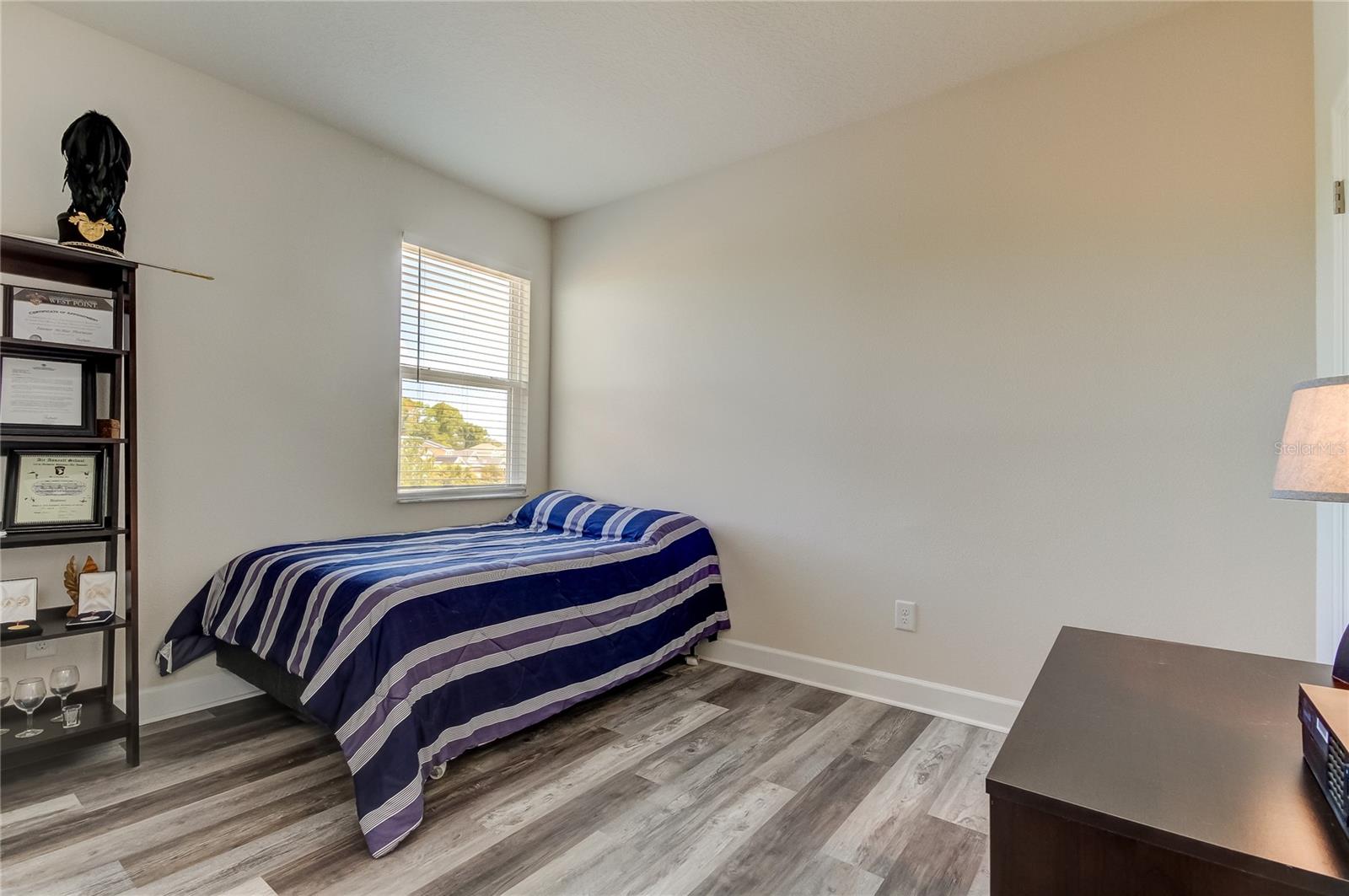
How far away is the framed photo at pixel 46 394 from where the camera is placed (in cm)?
189

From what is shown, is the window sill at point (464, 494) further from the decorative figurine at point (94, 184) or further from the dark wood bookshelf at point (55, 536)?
the decorative figurine at point (94, 184)

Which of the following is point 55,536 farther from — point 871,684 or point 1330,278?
point 1330,278

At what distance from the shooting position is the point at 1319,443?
0.93 m

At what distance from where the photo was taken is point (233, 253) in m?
2.53

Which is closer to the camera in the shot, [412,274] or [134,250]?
[134,250]

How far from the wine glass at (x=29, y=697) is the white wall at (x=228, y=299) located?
0.74 ft

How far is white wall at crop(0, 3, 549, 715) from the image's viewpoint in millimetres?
2119

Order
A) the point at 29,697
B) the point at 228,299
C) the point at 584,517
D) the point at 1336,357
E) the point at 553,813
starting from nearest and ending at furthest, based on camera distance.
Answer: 1. the point at 1336,357
2. the point at 553,813
3. the point at 29,697
4. the point at 228,299
5. the point at 584,517

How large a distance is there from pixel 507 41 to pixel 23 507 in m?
2.13

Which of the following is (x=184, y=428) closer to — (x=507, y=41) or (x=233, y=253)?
(x=233, y=253)

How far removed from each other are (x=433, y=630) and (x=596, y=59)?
81.2 inches

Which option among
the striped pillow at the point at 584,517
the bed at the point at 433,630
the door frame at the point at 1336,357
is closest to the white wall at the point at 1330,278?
the door frame at the point at 1336,357

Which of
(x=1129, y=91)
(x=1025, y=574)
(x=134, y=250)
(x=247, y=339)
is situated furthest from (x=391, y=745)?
(x=1129, y=91)

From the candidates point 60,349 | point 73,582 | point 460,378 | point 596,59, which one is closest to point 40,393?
point 60,349
